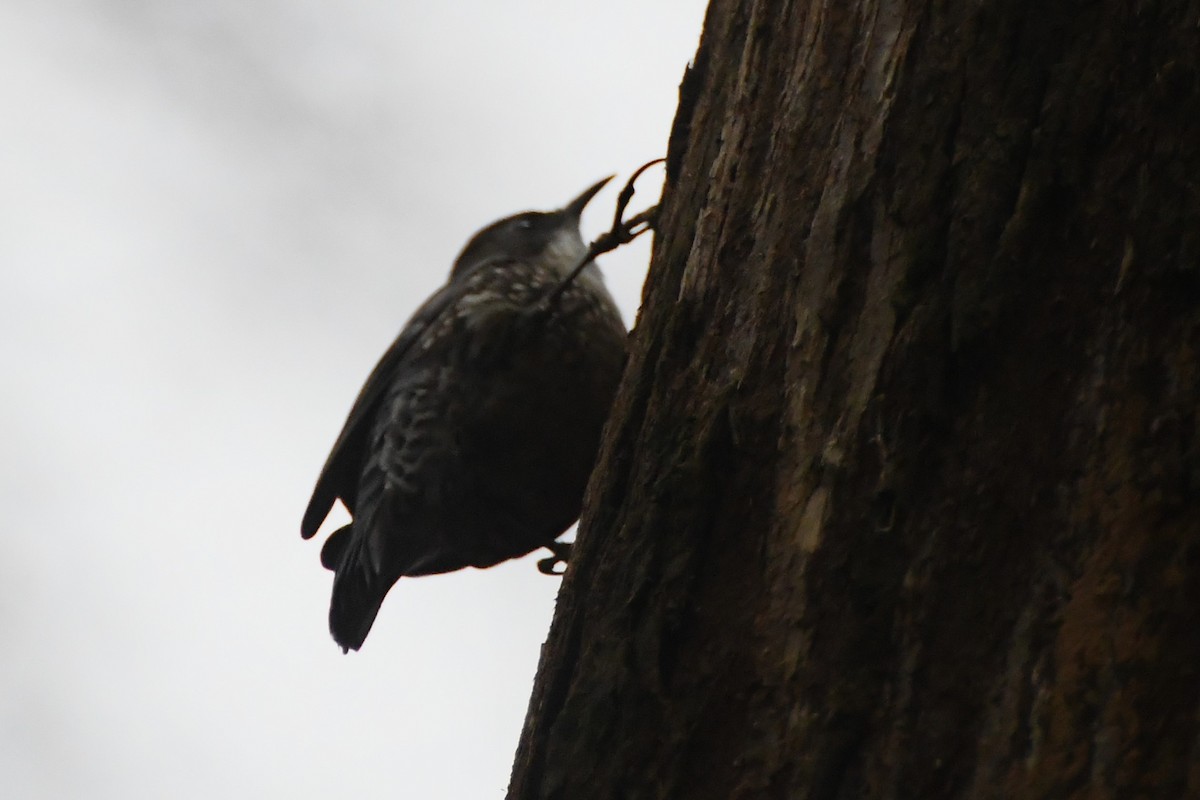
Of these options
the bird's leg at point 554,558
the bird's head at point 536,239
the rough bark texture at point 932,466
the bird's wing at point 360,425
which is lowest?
the rough bark texture at point 932,466

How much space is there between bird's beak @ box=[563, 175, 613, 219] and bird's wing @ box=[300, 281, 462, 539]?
43 centimetres

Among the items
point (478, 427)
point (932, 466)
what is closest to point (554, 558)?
point (478, 427)

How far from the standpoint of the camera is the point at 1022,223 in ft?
3.77

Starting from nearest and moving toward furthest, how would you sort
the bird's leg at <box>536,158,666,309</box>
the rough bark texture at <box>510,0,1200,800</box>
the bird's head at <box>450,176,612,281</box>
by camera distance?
1. the rough bark texture at <box>510,0,1200,800</box>
2. the bird's leg at <box>536,158,666,309</box>
3. the bird's head at <box>450,176,612,281</box>

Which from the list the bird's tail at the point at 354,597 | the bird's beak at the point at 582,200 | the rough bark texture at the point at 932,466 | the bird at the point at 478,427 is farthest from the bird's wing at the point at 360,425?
the rough bark texture at the point at 932,466

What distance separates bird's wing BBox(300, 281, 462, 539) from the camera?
3514 mm

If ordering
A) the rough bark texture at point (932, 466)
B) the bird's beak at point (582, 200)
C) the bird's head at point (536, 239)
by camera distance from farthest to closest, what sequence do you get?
the bird's beak at point (582, 200) → the bird's head at point (536, 239) → the rough bark texture at point (932, 466)

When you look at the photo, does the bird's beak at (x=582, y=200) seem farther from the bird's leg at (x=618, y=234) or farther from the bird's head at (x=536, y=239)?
the bird's leg at (x=618, y=234)

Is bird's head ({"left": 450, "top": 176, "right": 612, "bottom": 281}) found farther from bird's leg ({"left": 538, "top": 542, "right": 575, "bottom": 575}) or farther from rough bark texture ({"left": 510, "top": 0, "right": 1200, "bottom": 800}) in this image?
rough bark texture ({"left": 510, "top": 0, "right": 1200, "bottom": 800})

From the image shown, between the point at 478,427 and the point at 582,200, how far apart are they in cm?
103

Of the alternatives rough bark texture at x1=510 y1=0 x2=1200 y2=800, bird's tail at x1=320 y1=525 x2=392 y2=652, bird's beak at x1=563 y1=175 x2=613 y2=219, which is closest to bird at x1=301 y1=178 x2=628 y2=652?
bird's tail at x1=320 y1=525 x2=392 y2=652

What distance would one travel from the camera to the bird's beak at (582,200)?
3.87 m

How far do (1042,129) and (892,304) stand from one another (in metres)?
0.20

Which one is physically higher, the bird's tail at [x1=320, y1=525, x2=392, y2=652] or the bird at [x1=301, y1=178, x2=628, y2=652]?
the bird at [x1=301, y1=178, x2=628, y2=652]
